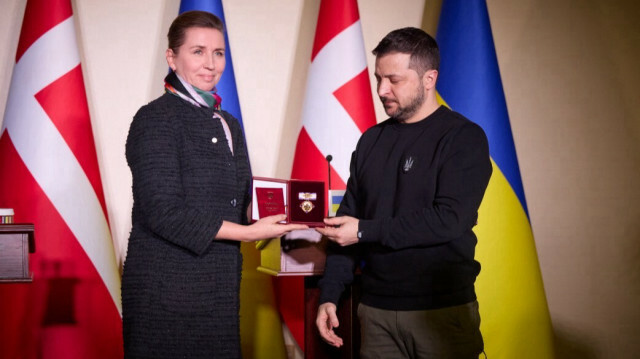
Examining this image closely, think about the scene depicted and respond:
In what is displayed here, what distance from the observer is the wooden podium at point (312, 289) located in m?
2.13

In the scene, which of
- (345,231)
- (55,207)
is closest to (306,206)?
(345,231)

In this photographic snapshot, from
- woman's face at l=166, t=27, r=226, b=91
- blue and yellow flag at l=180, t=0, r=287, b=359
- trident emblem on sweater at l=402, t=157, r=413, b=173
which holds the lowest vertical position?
A: blue and yellow flag at l=180, t=0, r=287, b=359

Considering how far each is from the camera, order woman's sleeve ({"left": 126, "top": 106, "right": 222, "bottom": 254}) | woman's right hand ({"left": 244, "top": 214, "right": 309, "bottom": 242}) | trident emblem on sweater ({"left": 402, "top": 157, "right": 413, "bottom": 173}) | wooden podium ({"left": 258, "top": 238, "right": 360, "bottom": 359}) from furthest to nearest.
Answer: wooden podium ({"left": 258, "top": 238, "right": 360, "bottom": 359}), trident emblem on sweater ({"left": 402, "top": 157, "right": 413, "bottom": 173}), woman's right hand ({"left": 244, "top": 214, "right": 309, "bottom": 242}), woman's sleeve ({"left": 126, "top": 106, "right": 222, "bottom": 254})

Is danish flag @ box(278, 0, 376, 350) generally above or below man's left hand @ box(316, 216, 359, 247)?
above

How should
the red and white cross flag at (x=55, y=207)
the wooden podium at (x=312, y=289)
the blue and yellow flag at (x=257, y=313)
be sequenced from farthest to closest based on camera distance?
the blue and yellow flag at (x=257, y=313)
the red and white cross flag at (x=55, y=207)
the wooden podium at (x=312, y=289)

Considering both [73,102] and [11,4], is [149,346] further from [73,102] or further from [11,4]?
[11,4]

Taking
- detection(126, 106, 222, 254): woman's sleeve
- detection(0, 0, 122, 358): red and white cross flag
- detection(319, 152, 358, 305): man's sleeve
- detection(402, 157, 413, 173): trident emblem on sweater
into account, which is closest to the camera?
A: detection(126, 106, 222, 254): woman's sleeve

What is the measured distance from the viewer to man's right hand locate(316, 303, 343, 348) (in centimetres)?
177

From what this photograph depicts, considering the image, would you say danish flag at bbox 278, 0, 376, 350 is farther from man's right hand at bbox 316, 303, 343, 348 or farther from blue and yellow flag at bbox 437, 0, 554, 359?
man's right hand at bbox 316, 303, 343, 348

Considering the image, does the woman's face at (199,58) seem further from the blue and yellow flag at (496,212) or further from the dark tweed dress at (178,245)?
the blue and yellow flag at (496,212)

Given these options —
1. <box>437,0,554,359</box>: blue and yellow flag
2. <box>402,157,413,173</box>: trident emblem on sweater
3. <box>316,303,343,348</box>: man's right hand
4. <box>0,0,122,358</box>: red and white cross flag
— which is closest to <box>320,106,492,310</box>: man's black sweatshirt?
<box>402,157,413,173</box>: trident emblem on sweater

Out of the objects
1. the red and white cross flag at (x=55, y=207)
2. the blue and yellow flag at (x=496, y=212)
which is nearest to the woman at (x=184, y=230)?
the red and white cross flag at (x=55, y=207)

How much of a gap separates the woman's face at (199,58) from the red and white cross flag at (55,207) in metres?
1.33

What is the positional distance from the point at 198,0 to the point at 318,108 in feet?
2.86
